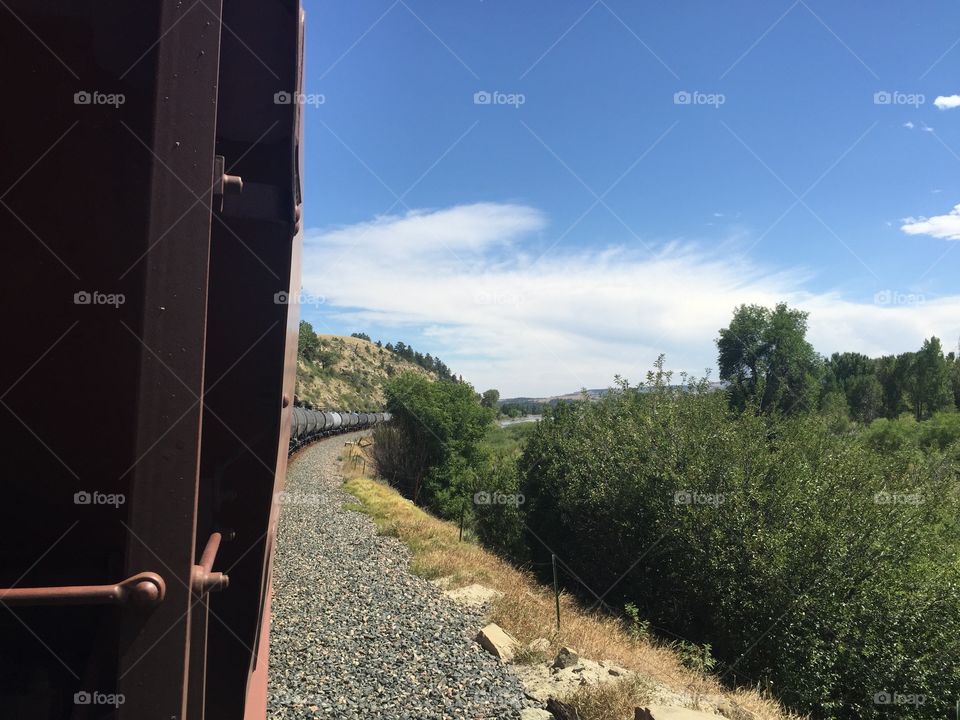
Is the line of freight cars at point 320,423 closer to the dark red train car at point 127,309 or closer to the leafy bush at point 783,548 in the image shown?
the leafy bush at point 783,548

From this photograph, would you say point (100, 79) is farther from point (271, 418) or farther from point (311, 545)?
point (311, 545)

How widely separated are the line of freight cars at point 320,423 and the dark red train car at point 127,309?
14.4 meters

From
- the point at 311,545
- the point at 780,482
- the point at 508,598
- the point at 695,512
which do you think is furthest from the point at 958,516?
the point at 311,545

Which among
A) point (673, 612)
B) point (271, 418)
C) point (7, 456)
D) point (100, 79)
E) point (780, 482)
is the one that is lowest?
point (673, 612)

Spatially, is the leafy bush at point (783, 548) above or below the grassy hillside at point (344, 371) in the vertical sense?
below

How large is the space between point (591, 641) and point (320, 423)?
33.1 metres

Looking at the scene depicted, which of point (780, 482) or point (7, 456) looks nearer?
point (7, 456)

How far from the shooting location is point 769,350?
5462cm

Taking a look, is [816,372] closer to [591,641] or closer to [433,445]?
[433,445]

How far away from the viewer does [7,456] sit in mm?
1497

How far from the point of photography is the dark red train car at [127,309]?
1304 mm

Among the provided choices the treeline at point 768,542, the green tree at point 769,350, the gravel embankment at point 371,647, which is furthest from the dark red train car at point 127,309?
the green tree at point 769,350

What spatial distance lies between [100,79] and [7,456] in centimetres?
100

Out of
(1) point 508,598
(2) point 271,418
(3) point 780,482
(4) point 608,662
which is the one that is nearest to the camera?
(2) point 271,418
